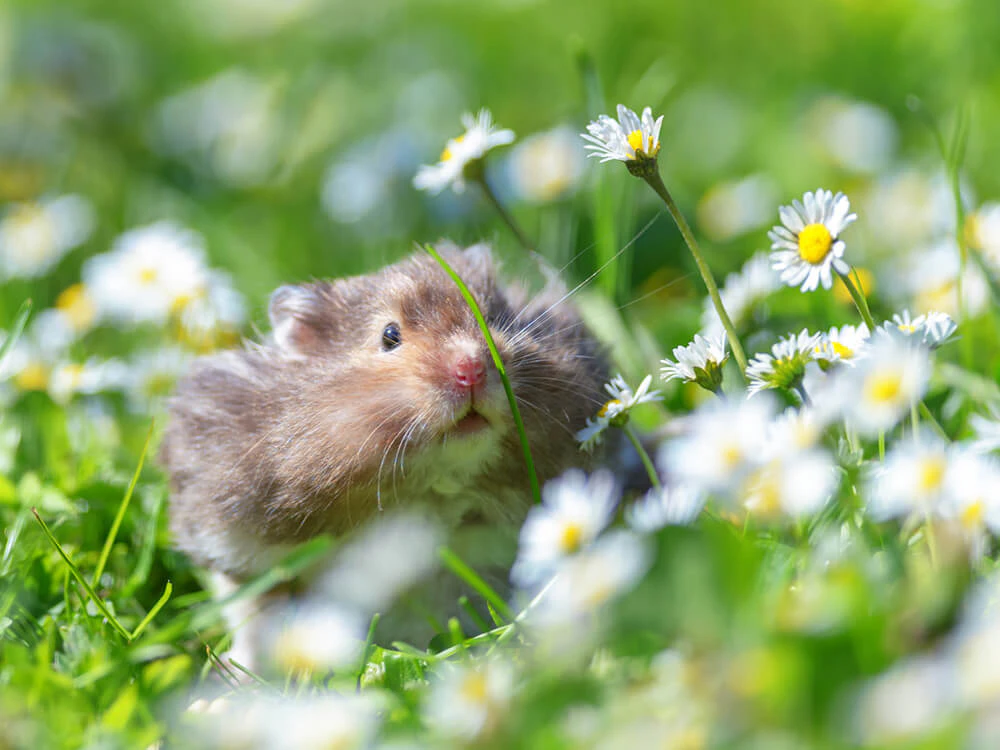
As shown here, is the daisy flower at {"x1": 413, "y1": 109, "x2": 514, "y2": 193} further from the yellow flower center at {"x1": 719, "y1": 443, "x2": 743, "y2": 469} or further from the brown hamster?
the yellow flower center at {"x1": 719, "y1": 443, "x2": 743, "y2": 469}

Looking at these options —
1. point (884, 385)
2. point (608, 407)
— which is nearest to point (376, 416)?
point (608, 407)

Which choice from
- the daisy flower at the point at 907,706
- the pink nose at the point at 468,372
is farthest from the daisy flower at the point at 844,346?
the daisy flower at the point at 907,706

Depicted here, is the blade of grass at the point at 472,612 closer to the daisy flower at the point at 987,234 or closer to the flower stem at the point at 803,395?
→ the flower stem at the point at 803,395

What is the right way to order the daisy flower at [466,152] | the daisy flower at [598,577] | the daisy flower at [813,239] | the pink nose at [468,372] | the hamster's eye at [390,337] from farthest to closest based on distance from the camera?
the daisy flower at [466,152] → the hamster's eye at [390,337] → the pink nose at [468,372] → the daisy flower at [813,239] → the daisy flower at [598,577]

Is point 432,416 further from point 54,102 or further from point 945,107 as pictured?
point 54,102

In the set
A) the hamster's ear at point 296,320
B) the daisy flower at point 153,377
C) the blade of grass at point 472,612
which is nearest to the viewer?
the blade of grass at point 472,612

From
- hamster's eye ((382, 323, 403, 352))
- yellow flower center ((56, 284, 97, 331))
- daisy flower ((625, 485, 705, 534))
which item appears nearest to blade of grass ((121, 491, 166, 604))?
hamster's eye ((382, 323, 403, 352))
